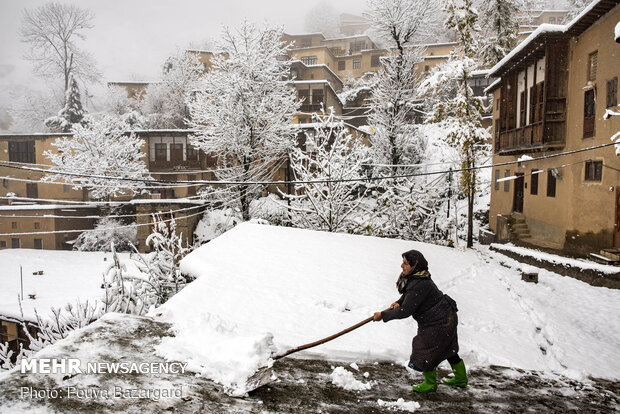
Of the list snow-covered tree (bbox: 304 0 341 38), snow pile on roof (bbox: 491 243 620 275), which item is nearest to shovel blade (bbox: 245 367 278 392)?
snow pile on roof (bbox: 491 243 620 275)

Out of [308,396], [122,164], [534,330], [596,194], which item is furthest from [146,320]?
[122,164]

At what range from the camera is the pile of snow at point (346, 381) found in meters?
4.76

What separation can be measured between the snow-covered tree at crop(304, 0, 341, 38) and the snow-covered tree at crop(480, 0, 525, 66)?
72326 mm

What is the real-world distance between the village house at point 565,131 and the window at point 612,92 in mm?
32

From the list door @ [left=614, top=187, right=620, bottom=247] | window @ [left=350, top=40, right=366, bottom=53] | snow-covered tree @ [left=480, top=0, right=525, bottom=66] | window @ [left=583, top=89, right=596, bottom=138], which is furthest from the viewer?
window @ [left=350, top=40, right=366, bottom=53]

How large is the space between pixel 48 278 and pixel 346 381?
24.0 meters

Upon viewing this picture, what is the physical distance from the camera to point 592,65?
14.0m

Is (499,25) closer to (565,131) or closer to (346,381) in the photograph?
(565,131)

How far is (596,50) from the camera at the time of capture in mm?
13656

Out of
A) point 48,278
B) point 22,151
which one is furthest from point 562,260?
point 22,151

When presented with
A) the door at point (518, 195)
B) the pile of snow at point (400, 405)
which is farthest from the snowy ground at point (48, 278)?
the door at point (518, 195)

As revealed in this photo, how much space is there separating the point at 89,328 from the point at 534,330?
8.19m

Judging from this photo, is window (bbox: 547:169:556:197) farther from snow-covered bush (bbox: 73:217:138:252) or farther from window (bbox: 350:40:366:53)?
window (bbox: 350:40:366:53)

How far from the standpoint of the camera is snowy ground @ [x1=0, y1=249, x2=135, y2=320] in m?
19.0
